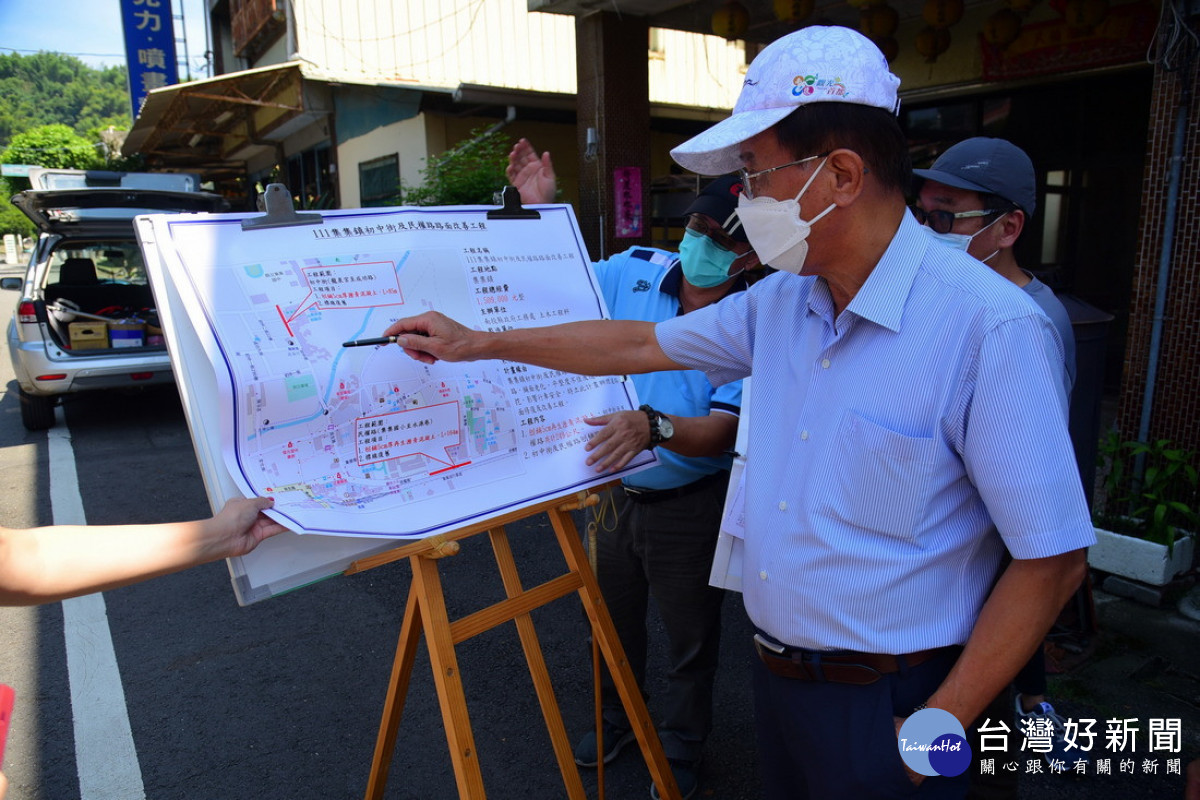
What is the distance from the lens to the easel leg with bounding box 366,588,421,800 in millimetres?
1988

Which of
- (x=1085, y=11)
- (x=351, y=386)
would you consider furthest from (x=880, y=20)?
(x=351, y=386)

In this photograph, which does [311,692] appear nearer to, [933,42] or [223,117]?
[933,42]

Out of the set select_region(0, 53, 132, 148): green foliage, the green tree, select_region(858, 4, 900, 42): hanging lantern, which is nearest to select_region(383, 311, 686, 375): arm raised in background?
select_region(858, 4, 900, 42): hanging lantern

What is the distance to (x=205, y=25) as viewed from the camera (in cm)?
1859

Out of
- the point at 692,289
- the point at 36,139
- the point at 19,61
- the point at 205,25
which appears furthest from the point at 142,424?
the point at 19,61

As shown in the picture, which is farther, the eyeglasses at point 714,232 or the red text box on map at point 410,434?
the eyeglasses at point 714,232

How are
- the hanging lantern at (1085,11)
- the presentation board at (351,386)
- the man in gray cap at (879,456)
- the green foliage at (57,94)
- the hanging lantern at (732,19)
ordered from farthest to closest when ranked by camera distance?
the green foliage at (57,94)
the hanging lantern at (732,19)
the hanging lantern at (1085,11)
the presentation board at (351,386)
the man in gray cap at (879,456)

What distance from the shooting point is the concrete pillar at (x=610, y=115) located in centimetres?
807

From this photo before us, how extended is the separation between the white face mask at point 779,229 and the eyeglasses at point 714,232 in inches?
30.3

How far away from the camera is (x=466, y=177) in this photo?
27.3 feet

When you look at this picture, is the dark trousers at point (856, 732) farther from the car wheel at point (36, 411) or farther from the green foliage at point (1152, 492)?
the car wheel at point (36, 411)

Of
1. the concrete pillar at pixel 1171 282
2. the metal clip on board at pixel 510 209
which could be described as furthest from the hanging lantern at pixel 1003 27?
the metal clip on board at pixel 510 209

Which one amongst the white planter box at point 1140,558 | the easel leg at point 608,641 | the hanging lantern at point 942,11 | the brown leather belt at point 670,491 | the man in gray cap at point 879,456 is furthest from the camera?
the hanging lantern at point 942,11

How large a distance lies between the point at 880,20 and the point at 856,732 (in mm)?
6494
